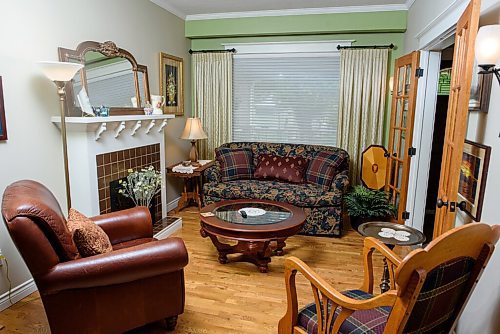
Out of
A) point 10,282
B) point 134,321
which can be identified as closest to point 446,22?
point 134,321

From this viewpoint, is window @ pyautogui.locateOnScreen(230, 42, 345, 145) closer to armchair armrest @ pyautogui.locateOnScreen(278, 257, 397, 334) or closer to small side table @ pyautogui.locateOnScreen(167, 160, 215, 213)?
small side table @ pyautogui.locateOnScreen(167, 160, 215, 213)

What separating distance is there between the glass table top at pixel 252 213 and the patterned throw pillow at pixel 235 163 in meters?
1.06

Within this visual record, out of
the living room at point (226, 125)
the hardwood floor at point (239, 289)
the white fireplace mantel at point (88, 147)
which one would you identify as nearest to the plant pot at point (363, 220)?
the living room at point (226, 125)

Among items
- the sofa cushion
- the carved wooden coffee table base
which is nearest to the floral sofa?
the sofa cushion

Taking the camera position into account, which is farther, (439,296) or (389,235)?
(389,235)

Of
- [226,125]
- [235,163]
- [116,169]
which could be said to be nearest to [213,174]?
[235,163]

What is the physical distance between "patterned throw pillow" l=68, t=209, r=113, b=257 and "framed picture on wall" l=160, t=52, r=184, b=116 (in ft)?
8.95

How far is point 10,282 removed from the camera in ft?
8.42

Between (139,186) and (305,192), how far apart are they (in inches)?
73.1

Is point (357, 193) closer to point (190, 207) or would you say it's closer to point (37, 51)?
point (190, 207)

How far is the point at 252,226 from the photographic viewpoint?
2.93 meters

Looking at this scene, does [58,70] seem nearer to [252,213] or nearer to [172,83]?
[252,213]

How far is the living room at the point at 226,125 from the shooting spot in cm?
235

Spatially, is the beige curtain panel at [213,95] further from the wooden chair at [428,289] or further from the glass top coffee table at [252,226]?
A: the wooden chair at [428,289]
